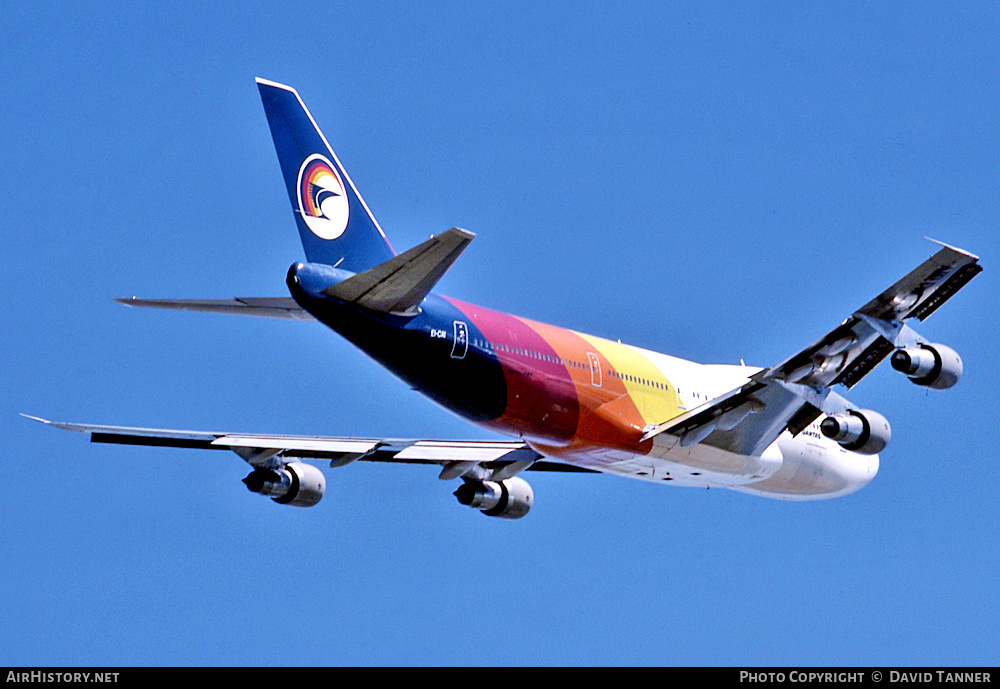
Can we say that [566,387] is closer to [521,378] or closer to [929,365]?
[521,378]

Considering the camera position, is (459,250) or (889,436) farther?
(889,436)

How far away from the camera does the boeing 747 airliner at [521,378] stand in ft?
90.2

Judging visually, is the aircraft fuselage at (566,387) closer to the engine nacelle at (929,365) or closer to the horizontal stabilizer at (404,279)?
the horizontal stabilizer at (404,279)

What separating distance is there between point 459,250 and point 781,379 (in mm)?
8813

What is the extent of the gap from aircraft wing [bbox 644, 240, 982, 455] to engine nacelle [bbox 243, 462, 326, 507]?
277 inches

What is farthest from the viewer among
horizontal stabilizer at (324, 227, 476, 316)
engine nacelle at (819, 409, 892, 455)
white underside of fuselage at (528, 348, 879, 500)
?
white underside of fuselage at (528, 348, 879, 500)

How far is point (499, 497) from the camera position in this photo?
34156mm

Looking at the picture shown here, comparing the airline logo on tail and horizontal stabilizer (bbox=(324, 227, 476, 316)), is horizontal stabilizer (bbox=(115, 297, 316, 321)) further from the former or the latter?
the airline logo on tail

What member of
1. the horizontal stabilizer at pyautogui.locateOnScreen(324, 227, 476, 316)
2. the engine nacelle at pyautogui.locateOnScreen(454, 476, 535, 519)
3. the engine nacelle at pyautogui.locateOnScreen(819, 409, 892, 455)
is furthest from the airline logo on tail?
the engine nacelle at pyautogui.locateOnScreen(819, 409, 892, 455)

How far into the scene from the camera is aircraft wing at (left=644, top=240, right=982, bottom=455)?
28516 millimetres
